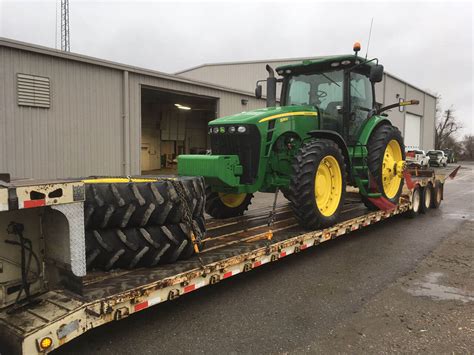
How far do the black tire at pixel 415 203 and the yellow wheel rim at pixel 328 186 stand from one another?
11.8 ft

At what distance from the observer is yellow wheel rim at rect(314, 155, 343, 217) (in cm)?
580

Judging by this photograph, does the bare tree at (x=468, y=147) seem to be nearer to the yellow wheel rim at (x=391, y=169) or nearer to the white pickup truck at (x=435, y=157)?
the white pickup truck at (x=435, y=157)

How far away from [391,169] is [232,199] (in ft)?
10.2

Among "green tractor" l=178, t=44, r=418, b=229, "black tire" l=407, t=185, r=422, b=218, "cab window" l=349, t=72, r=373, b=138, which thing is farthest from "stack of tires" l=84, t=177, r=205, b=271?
"black tire" l=407, t=185, r=422, b=218

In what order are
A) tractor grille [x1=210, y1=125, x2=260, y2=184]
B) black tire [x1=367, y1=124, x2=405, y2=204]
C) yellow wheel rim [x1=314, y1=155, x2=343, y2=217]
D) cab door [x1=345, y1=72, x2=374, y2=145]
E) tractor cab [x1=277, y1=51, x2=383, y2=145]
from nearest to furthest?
tractor grille [x1=210, y1=125, x2=260, y2=184] → yellow wheel rim [x1=314, y1=155, x2=343, y2=217] → tractor cab [x1=277, y1=51, x2=383, y2=145] → cab door [x1=345, y1=72, x2=374, y2=145] → black tire [x1=367, y1=124, x2=405, y2=204]

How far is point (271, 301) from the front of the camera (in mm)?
4141

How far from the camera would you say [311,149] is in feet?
18.1

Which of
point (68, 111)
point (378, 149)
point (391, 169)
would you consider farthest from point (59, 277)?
point (68, 111)

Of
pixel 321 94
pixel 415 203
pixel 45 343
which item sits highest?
pixel 321 94

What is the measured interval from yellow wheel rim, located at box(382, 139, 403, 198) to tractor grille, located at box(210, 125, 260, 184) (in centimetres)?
275

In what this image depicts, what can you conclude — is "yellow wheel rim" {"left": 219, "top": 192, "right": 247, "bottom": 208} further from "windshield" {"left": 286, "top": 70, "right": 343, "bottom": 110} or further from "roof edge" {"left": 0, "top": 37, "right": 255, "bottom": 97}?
"roof edge" {"left": 0, "top": 37, "right": 255, "bottom": 97}

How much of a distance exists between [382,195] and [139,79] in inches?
335

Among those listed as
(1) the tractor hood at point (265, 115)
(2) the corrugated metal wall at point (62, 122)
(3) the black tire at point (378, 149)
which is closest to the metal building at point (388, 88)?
(2) the corrugated metal wall at point (62, 122)

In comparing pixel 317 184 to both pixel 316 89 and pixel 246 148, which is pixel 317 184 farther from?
pixel 316 89
